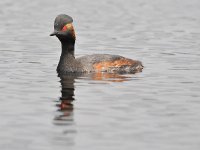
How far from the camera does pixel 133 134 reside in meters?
15.1

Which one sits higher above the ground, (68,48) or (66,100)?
(68,48)

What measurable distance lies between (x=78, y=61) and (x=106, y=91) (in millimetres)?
→ 4312

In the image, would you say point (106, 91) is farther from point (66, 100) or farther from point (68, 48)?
point (68, 48)

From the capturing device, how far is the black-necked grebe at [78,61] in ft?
78.8

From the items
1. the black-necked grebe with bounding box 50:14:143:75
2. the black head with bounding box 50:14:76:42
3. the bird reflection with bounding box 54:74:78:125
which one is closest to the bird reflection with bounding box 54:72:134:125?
the bird reflection with bounding box 54:74:78:125

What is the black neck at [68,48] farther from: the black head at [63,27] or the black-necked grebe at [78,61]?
the black head at [63,27]

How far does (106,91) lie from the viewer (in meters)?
20.2

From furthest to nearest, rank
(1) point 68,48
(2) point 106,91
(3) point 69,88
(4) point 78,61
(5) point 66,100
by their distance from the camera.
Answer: (1) point 68,48
(4) point 78,61
(3) point 69,88
(2) point 106,91
(5) point 66,100

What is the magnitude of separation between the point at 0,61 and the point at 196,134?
12386 mm

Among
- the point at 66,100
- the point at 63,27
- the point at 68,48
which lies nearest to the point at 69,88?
the point at 66,100

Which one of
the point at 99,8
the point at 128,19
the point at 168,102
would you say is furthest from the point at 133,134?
the point at 99,8

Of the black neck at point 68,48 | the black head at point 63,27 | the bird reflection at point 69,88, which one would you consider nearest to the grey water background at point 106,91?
the bird reflection at point 69,88

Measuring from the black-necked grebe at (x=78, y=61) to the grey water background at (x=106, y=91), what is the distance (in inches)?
19.5

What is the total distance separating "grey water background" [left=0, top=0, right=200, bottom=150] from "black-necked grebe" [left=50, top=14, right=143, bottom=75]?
0.50 m
